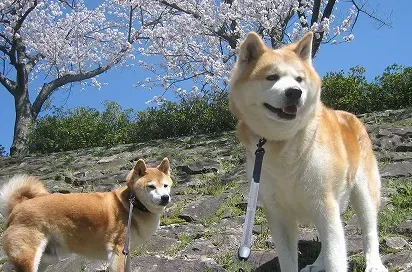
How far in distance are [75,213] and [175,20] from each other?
43.7ft

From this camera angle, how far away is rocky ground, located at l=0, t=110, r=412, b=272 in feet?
15.1

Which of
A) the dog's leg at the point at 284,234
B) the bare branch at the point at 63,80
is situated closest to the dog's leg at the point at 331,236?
the dog's leg at the point at 284,234

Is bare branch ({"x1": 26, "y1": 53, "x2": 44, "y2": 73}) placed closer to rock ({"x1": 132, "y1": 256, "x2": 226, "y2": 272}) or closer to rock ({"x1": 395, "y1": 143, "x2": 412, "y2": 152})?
rock ({"x1": 395, "y1": 143, "x2": 412, "y2": 152})

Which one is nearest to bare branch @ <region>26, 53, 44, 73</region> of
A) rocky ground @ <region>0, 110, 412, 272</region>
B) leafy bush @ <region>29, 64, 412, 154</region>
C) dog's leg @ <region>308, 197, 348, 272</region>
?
leafy bush @ <region>29, 64, 412, 154</region>

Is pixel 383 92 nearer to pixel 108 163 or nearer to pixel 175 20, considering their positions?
pixel 108 163

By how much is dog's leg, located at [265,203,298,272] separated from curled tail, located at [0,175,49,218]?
111 inches

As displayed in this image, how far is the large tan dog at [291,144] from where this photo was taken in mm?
3061

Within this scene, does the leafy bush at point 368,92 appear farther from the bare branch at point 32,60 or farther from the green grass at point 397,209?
the bare branch at point 32,60

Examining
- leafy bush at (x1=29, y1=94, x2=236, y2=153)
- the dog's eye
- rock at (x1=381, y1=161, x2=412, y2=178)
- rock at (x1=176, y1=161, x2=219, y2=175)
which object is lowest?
the dog's eye

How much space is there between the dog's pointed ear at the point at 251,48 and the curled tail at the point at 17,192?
296cm

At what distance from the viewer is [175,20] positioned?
1752 cm

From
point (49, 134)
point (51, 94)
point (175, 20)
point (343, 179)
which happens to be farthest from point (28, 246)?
point (51, 94)

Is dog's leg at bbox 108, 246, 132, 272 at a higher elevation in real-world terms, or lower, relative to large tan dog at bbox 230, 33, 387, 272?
lower

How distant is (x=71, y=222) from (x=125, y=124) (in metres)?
10.2
